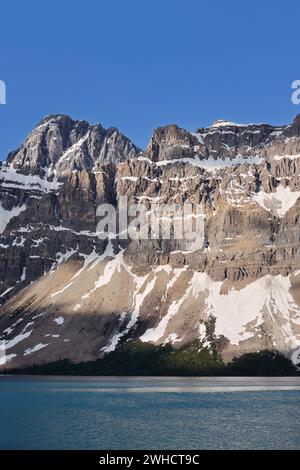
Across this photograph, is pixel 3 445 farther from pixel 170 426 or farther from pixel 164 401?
pixel 164 401

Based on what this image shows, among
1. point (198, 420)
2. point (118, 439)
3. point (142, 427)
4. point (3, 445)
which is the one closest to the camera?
point (3, 445)

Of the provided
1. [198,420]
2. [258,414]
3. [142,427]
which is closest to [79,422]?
[142,427]

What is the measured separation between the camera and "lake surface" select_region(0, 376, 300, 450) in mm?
97625

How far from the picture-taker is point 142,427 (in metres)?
113

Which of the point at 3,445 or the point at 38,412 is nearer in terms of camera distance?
the point at 3,445

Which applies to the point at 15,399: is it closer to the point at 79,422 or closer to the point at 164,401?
the point at 164,401

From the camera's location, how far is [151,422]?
392 ft

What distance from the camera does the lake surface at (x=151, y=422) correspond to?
9762 centimetres
